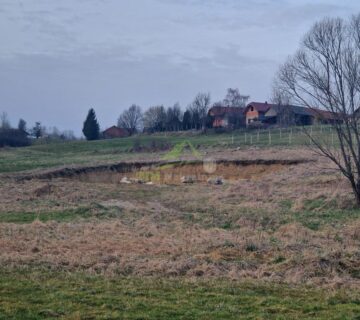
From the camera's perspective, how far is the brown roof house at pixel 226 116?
89.8 metres

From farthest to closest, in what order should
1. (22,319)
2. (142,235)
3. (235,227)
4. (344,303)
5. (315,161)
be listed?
(315,161) → (235,227) → (142,235) → (344,303) → (22,319)

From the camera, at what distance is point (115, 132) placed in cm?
11194

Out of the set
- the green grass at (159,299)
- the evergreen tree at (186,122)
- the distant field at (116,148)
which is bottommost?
the green grass at (159,299)

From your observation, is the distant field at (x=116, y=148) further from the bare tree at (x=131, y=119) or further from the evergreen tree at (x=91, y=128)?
the bare tree at (x=131, y=119)

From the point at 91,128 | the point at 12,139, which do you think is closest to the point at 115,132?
the point at 91,128

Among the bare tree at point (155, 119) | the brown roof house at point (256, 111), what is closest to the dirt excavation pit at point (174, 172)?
the brown roof house at point (256, 111)

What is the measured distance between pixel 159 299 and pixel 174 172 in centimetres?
3608

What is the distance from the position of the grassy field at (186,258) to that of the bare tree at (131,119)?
9755 cm

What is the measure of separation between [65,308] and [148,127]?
100815 mm

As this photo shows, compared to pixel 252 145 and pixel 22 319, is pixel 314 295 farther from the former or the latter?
pixel 252 145

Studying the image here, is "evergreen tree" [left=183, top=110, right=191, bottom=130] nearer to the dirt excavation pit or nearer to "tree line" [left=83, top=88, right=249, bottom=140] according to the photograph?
"tree line" [left=83, top=88, right=249, bottom=140]

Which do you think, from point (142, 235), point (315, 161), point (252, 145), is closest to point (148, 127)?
point (252, 145)

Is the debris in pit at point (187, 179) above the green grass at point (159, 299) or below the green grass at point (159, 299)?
below

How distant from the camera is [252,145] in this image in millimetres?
54531
